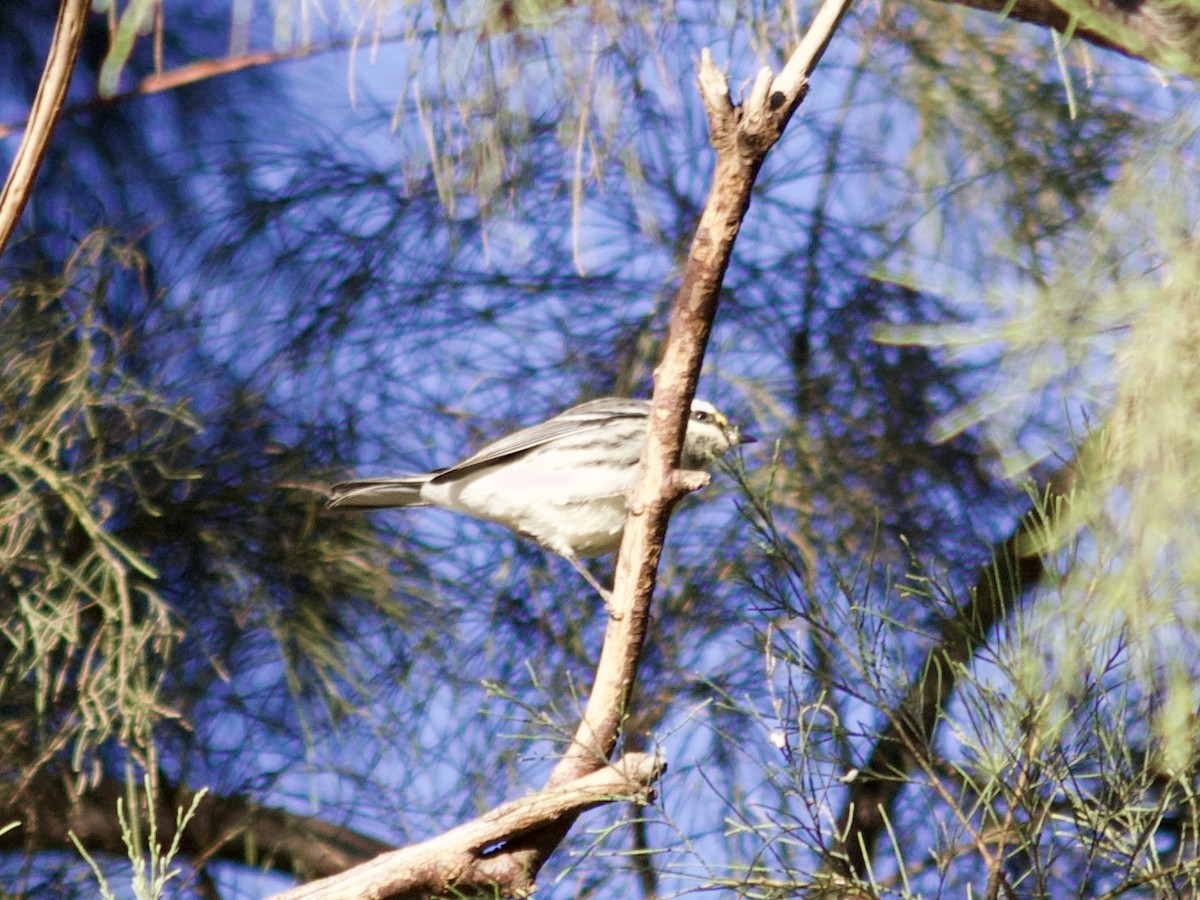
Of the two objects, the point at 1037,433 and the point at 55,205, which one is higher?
the point at 55,205

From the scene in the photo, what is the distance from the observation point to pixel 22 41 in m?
2.60

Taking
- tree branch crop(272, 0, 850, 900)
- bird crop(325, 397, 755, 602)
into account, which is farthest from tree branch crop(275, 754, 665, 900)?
bird crop(325, 397, 755, 602)

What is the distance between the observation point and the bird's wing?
2412mm

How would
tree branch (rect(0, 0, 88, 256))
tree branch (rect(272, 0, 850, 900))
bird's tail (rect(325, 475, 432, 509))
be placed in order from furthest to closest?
bird's tail (rect(325, 475, 432, 509)) < tree branch (rect(272, 0, 850, 900)) < tree branch (rect(0, 0, 88, 256))

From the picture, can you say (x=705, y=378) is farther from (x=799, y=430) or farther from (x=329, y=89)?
(x=329, y=89)

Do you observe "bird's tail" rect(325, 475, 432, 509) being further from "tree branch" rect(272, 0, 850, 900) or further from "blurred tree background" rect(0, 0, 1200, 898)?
"tree branch" rect(272, 0, 850, 900)

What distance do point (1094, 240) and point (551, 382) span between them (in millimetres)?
1129

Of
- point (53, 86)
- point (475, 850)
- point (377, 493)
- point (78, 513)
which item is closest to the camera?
point (53, 86)

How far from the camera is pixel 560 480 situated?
2.43 m

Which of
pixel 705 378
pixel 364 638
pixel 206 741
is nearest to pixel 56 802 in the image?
pixel 206 741

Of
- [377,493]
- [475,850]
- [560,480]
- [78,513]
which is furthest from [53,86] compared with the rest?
[560,480]

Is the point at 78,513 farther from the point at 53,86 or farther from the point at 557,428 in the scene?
the point at 53,86

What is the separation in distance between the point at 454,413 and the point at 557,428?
0.89 feet

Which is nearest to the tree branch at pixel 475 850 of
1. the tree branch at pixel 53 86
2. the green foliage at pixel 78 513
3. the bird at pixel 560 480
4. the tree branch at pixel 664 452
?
the tree branch at pixel 664 452
